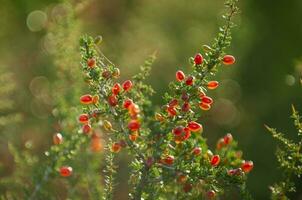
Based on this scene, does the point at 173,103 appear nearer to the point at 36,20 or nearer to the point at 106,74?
the point at 106,74

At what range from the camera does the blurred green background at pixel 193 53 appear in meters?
3.88

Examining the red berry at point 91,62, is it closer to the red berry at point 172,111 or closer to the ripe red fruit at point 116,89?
the ripe red fruit at point 116,89

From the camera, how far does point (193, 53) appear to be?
4.39 meters

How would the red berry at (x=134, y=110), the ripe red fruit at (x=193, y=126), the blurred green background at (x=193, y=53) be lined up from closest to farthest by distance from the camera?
the red berry at (x=134, y=110), the ripe red fruit at (x=193, y=126), the blurred green background at (x=193, y=53)

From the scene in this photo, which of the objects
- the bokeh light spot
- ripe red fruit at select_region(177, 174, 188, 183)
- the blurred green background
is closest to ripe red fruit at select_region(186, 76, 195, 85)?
ripe red fruit at select_region(177, 174, 188, 183)

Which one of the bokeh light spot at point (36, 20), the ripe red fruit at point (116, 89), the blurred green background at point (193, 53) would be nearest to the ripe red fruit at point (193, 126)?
the ripe red fruit at point (116, 89)

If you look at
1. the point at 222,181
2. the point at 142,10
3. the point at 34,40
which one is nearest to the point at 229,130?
the point at 142,10

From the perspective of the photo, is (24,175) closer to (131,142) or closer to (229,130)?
(131,142)

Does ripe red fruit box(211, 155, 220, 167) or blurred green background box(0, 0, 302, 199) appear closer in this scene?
ripe red fruit box(211, 155, 220, 167)

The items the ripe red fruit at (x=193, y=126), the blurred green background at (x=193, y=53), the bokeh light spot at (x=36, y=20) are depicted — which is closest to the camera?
the ripe red fruit at (x=193, y=126)

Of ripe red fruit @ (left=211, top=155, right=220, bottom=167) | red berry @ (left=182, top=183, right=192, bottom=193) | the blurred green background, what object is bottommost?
red berry @ (left=182, top=183, right=192, bottom=193)

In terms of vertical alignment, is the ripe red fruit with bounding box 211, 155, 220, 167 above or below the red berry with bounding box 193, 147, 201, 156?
below

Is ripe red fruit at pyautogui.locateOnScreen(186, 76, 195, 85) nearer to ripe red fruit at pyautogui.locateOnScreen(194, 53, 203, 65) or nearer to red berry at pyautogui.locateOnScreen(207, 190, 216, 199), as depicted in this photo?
ripe red fruit at pyautogui.locateOnScreen(194, 53, 203, 65)

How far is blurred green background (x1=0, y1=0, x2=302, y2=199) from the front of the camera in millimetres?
3883
